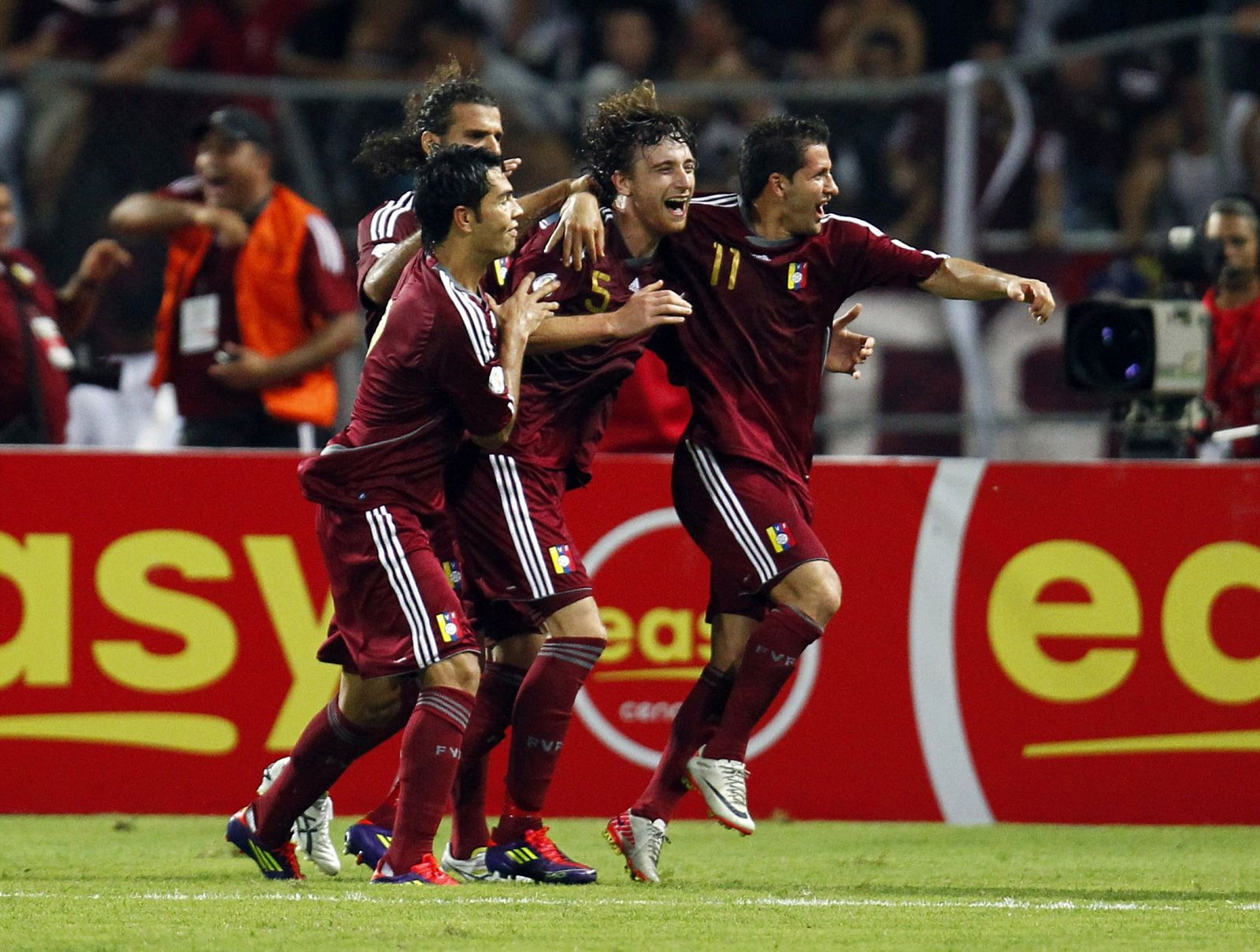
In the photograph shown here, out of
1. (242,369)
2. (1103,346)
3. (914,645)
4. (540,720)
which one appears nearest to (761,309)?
(540,720)

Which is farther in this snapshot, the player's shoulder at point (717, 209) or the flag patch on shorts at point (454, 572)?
the player's shoulder at point (717, 209)

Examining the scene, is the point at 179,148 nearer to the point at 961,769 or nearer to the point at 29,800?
the point at 29,800

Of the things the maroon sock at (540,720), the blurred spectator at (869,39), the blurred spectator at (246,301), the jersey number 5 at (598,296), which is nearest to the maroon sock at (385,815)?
the maroon sock at (540,720)

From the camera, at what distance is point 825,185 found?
6.35m

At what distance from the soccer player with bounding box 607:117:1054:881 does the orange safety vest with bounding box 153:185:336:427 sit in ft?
8.79

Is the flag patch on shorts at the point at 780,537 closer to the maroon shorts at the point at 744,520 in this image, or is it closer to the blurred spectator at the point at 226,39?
the maroon shorts at the point at 744,520

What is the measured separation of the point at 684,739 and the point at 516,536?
32.2 inches

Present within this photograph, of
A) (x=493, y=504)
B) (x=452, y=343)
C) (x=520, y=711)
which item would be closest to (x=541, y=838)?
(x=520, y=711)

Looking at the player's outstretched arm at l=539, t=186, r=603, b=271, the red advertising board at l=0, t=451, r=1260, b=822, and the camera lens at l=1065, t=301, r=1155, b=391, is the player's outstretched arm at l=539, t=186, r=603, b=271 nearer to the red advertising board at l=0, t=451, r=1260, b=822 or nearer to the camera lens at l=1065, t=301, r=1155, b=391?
the red advertising board at l=0, t=451, r=1260, b=822

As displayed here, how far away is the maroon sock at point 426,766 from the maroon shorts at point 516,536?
503mm

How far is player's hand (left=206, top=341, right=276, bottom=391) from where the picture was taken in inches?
339

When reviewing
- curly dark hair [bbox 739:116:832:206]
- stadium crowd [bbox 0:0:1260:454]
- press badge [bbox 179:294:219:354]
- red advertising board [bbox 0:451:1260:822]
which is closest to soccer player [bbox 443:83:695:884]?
curly dark hair [bbox 739:116:832:206]

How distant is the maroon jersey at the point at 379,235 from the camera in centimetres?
622

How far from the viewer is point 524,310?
232 inches
